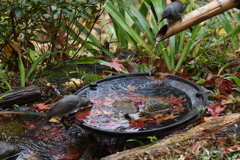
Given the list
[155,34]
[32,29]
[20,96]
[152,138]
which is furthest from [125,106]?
[32,29]

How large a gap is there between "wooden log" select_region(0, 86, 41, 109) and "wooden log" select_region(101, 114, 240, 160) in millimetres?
1605

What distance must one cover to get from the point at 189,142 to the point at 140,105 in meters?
0.72

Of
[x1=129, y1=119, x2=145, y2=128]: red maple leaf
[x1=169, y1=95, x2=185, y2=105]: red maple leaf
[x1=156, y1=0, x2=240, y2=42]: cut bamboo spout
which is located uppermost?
[x1=156, y1=0, x2=240, y2=42]: cut bamboo spout

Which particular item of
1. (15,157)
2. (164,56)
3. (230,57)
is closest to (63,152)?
(15,157)

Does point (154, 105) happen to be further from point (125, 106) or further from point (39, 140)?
point (39, 140)

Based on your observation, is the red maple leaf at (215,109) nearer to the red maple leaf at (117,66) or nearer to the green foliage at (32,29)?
the red maple leaf at (117,66)

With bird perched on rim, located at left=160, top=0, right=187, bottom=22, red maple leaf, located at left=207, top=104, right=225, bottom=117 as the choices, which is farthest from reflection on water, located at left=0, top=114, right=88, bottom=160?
Answer: bird perched on rim, located at left=160, top=0, right=187, bottom=22

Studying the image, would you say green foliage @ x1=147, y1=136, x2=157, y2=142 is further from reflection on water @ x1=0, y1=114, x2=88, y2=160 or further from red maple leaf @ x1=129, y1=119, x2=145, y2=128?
reflection on water @ x1=0, y1=114, x2=88, y2=160

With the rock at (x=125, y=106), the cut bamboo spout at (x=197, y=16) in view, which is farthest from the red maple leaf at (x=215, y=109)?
the cut bamboo spout at (x=197, y=16)

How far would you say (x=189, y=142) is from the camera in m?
1.91

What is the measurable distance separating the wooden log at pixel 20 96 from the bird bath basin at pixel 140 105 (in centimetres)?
64

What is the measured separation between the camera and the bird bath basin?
6.94 ft

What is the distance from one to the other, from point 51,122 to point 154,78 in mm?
1124

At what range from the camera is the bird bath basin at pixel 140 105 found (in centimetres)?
212
